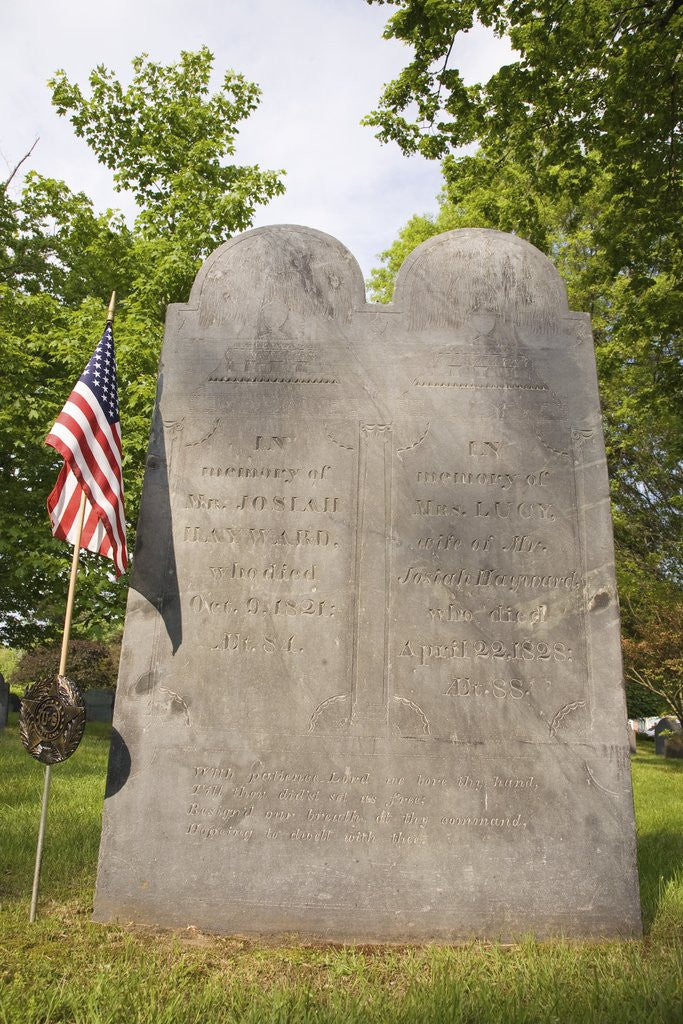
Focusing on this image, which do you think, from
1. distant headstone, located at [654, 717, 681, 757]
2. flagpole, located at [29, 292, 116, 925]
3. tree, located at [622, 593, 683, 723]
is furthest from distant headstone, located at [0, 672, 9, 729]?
distant headstone, located at [654, 717, 681, 757]

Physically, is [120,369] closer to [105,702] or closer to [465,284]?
[465,284]

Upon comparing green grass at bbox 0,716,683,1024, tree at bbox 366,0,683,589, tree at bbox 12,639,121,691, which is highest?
tree at bbox 366,0,683,589

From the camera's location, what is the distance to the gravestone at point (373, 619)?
4.47 metres

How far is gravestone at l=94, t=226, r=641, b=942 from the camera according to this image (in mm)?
4469

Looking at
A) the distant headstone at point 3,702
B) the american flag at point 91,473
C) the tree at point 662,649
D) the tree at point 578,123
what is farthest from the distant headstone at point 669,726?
the american flag at point 91,473

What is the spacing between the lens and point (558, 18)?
9625 millimetres

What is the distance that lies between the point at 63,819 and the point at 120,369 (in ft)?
29.4

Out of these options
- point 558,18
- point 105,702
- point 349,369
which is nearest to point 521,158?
point 558,18

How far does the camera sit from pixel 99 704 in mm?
21938

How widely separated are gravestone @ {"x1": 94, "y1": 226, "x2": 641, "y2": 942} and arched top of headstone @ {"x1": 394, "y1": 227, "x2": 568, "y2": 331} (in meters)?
0.02

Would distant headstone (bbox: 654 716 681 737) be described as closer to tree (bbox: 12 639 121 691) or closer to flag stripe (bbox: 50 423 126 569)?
tree (bbox: 12 639 121 691)

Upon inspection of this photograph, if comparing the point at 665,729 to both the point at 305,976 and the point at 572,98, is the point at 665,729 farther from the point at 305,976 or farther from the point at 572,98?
the point at 305,976

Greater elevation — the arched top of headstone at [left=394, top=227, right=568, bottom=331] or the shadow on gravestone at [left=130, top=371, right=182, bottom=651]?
the arched top of headstone at [left=394, top=227, right=568, bottom=331]

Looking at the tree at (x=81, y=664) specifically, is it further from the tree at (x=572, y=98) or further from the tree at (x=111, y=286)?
the tree at (x=572, y=98)
